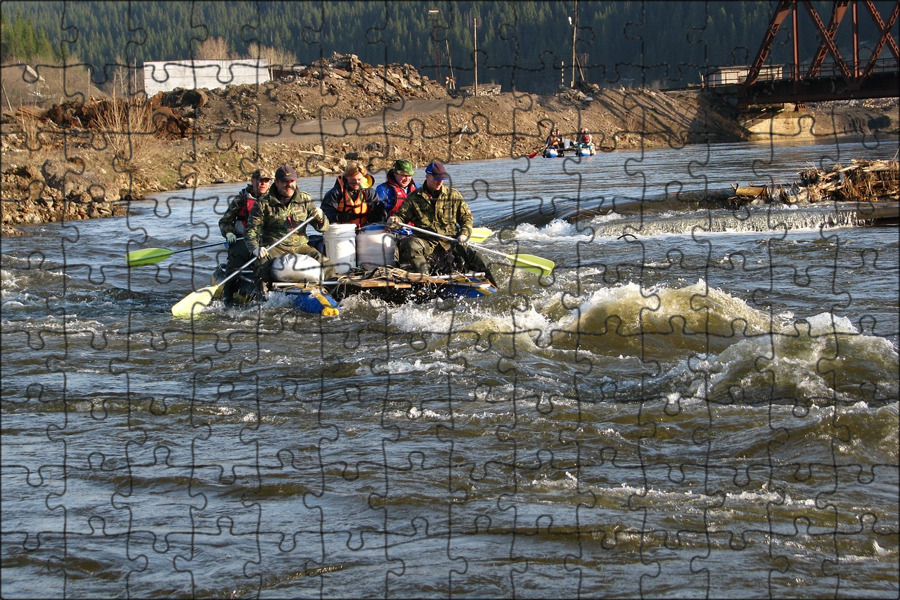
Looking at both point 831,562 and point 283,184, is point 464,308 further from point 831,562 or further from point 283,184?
point 831,562

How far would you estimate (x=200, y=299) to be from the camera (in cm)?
1473

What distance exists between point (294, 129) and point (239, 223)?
42694 mm

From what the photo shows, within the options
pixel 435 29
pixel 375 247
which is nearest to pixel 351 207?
pixel 375 247

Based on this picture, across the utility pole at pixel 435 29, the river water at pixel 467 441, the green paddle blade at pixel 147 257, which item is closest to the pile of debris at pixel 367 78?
the utility pole at pixel 435 29

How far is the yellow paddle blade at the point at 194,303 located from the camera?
14598 mm

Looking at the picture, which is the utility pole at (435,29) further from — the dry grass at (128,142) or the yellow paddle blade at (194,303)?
the dry grass at (128,142)

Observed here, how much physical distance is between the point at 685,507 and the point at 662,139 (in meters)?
47.3

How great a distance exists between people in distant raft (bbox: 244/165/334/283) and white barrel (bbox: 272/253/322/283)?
0.15 metres

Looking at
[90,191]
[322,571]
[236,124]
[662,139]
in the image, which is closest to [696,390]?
[322,571]

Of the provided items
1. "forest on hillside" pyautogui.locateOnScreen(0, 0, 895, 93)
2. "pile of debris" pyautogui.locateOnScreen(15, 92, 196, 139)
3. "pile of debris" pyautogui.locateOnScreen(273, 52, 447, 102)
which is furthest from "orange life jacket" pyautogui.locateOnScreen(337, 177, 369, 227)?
"pile of debris" pyautogui.locateOnScreen(273, 52, 447, 102)

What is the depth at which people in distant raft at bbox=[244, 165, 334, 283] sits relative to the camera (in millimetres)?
14969

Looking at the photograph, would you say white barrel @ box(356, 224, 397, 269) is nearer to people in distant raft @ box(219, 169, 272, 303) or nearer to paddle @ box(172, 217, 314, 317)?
paddle @ box(172, 217, 314, 317)

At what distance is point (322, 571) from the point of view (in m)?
6.27

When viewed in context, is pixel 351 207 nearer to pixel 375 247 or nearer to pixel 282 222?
pixel 375 247
